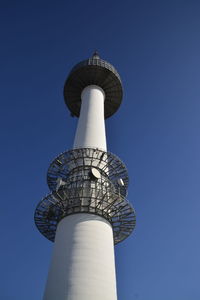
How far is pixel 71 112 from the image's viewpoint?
157 feet

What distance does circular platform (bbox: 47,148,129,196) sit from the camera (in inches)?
1141

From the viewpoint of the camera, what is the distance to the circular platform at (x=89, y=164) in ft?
95.0

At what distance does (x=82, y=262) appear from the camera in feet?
67.4

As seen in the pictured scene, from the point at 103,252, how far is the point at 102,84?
28.1 metres

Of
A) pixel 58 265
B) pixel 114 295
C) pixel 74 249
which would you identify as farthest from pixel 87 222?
pixel 114 295

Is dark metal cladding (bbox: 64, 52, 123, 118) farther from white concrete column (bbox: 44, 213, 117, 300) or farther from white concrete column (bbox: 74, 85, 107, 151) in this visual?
white concrete column (bbox: 44, 213, 117, 300)

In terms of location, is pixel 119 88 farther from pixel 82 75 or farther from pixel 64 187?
pixel 64 187

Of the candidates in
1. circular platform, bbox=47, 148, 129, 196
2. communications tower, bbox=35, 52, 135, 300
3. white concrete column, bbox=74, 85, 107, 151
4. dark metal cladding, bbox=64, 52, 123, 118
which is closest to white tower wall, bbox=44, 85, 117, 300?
communications tower, bbox=35, 52, 135, 300

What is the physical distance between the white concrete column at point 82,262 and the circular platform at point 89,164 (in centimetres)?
602

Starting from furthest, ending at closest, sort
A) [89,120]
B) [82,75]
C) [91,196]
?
[82,75] < [89,120] < [91,196]

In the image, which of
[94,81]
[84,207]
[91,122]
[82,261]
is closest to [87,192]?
[84,207]

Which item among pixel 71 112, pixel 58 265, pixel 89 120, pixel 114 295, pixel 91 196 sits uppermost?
pixel 71 112

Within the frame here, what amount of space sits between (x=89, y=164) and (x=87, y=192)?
4031 mm

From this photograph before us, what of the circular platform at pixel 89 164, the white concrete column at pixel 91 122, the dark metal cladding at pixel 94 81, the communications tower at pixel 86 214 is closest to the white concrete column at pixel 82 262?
the communications tower at pixel 86 214
